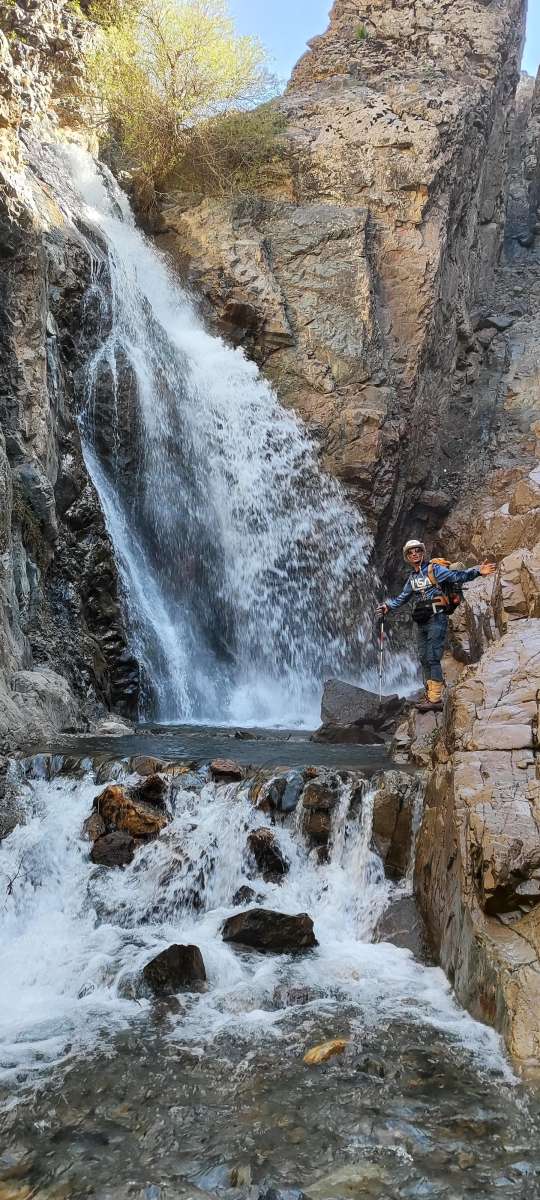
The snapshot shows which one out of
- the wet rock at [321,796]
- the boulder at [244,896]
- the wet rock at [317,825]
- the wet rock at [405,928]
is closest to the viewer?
the wet rock at [405,928]

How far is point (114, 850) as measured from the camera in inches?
295

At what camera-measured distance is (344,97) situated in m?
21.9

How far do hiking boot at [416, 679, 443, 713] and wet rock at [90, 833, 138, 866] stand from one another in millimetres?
4021

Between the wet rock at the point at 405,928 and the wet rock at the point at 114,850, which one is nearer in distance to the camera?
the wet rock at the point at 405,928

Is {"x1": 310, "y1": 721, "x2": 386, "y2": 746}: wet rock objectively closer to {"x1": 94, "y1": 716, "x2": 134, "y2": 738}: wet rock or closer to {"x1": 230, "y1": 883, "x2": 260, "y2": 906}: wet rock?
{"x1": 94, "y1": 716, "x2": 134, "y2": 738}: wet rock

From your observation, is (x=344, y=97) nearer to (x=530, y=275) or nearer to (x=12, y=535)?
(x=530, y=275)

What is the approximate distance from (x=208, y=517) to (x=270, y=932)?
→ 449 inches

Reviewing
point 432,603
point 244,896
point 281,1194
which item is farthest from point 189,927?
point 432,603

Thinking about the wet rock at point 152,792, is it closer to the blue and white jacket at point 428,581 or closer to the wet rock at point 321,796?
the wet rock at point 321,796

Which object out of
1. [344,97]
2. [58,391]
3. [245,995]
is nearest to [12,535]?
[58,391]

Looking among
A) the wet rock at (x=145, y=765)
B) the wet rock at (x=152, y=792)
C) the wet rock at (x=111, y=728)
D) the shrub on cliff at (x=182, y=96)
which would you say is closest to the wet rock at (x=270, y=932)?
the wet rock at (x=152, y=792)

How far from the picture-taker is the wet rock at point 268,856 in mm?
7332

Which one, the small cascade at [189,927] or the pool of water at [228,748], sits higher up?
the pool of water at [228,748]

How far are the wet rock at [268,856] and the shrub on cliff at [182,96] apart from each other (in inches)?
756
